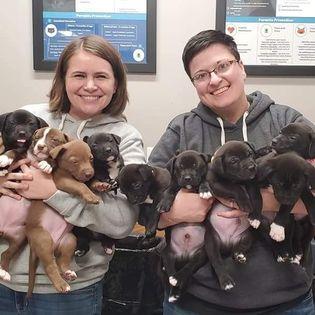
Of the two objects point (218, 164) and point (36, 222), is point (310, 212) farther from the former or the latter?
point (36, 222)

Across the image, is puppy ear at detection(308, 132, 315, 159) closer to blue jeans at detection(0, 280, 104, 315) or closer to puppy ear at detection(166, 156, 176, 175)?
puppy ear at detection(166, 156, 176, 175)

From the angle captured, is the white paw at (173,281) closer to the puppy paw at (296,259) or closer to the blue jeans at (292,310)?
the blue jeans at (292,310)

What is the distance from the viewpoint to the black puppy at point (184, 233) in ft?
4.87

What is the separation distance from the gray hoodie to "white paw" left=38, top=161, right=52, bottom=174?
1.24ft

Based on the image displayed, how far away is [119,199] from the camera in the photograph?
1.51 m

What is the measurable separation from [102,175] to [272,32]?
1.43m

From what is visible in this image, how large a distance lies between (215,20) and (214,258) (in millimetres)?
1521

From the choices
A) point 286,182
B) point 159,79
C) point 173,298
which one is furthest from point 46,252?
point 159,79

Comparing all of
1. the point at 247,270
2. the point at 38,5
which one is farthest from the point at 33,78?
the point at 247,270

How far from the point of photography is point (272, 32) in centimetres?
250

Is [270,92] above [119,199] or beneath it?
above

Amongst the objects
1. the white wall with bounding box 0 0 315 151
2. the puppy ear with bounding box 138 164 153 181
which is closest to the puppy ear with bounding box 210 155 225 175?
the puppy ear with bounding box 138 164 153 181

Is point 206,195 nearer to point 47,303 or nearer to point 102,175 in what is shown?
point 102,175

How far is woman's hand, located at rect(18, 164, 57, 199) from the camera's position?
4.81ft
